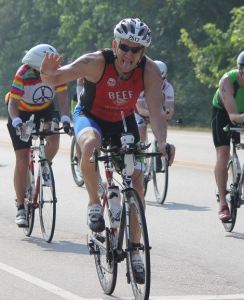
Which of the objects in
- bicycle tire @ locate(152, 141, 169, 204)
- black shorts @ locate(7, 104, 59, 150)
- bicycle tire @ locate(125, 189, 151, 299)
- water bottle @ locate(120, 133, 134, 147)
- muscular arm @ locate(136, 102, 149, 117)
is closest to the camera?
bicycle tire @ locate(125, 189, 151, 299)

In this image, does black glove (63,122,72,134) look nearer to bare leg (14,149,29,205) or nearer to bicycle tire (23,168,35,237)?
bare leg (14,149,29,205)

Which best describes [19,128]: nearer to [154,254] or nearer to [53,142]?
[53,142]

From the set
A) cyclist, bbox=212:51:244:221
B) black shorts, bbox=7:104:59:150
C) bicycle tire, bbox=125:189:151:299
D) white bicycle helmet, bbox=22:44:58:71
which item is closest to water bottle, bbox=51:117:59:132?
black shorts, bbox=7:104:59:150

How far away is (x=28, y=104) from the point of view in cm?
1146

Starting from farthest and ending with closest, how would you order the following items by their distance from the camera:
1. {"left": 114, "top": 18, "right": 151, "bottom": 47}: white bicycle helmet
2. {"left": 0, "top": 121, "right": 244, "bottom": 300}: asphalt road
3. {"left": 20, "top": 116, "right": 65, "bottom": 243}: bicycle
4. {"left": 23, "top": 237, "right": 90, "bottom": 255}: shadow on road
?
{"left": 20, "top": 116, "right": 65, "bottom": 243}: bicycle
{"left": 23, "top": 237, "right": 90, "bottom": 255}: shadow on road
{"left": 0, "top": 121, "right": 244, "bottom": 300}: asphalt road
{"left": 114, "top": 18, "right": 151, "bottom": 47}: white bicycle helmet

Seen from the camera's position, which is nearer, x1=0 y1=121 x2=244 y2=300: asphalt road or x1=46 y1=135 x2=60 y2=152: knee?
x1=0 y1=121 x2=244 y2=300: asphalt road

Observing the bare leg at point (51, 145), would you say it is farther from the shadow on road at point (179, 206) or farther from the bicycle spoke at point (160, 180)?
the bicycle spoke at point (160, 180)

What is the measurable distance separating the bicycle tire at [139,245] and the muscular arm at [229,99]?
11.1 feet

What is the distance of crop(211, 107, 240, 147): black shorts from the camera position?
11.6m

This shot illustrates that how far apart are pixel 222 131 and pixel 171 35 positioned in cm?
4401

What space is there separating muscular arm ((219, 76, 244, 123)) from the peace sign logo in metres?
1.73

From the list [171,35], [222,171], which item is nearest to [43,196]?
[222,171]

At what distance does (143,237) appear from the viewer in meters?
7.48

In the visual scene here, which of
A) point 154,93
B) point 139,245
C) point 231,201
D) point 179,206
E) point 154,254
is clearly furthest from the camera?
point 179,206
